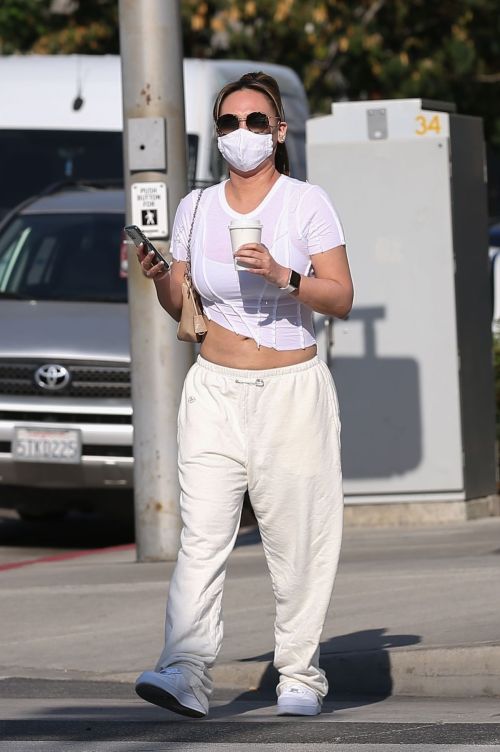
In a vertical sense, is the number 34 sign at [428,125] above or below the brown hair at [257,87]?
above

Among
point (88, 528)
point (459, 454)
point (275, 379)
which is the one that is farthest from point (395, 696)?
point (88, 528)

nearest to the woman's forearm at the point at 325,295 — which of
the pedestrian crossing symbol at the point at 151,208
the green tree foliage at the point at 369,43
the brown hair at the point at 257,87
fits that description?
the brown hair at the point at 257,87

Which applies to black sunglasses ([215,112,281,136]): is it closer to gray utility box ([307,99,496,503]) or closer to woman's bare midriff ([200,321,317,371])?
woman's bare midriff ([200,321,317,371])

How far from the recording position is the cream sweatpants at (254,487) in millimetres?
5371

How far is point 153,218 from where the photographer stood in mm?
9242

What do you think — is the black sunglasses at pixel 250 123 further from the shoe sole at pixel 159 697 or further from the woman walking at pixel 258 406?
the shoe sole at pixel 159 697

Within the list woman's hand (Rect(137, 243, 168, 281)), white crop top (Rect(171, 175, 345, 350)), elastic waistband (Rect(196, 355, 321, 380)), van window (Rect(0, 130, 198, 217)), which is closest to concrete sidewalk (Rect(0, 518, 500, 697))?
elastic waistband (Rect(196, 355, 321, 380))

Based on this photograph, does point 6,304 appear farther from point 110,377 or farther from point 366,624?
point 366,624

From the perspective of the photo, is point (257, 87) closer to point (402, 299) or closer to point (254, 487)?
point (254, 487)

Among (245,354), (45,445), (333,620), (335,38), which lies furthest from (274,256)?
(335,38)

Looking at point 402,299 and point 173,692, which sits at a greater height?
point 402,299

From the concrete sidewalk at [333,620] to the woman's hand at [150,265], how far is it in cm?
169

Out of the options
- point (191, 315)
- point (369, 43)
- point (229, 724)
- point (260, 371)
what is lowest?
point (229, 724)

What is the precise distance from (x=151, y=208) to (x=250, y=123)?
3.86 m
